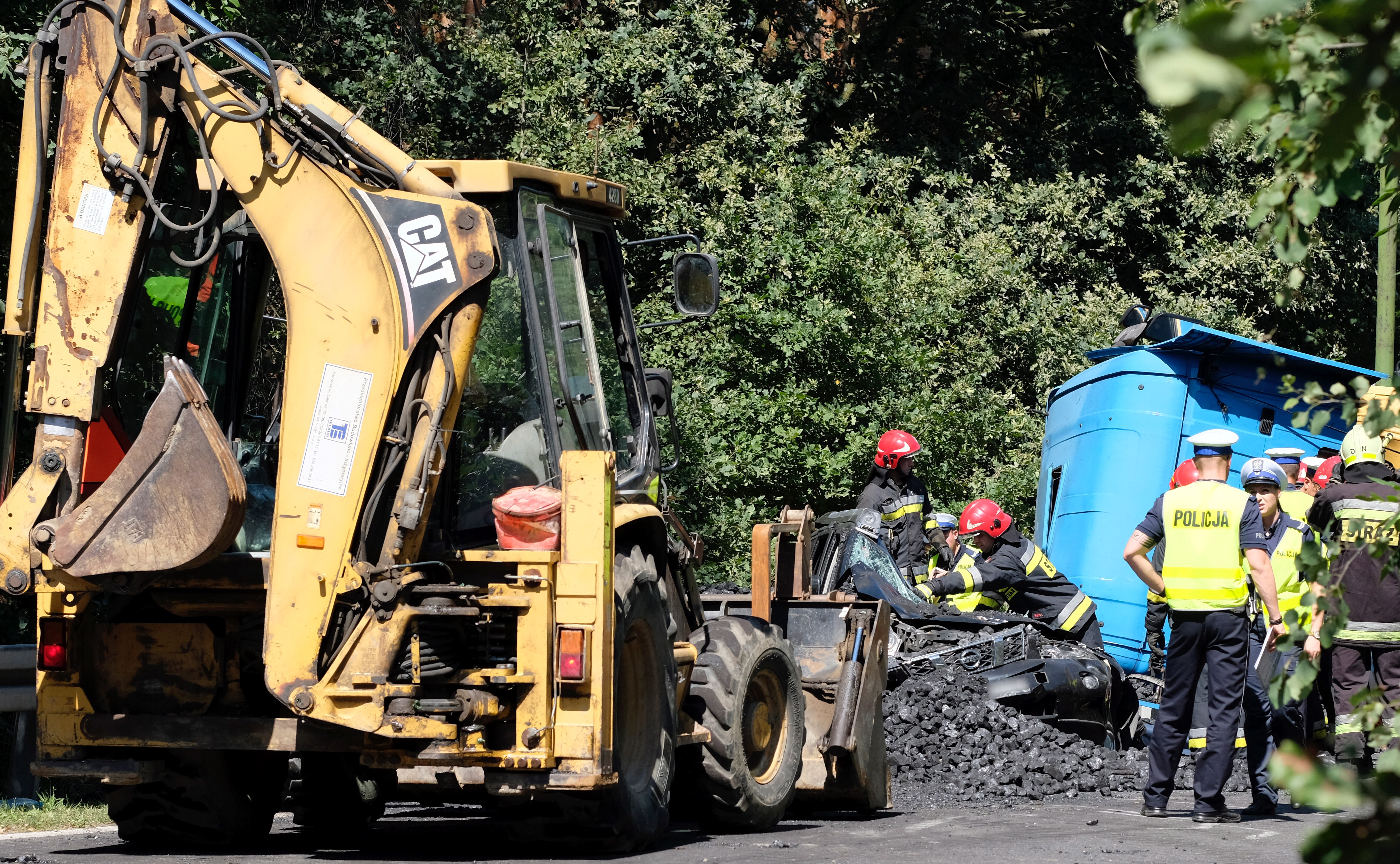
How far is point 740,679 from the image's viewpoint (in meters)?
7.24

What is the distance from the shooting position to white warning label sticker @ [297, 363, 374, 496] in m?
5.62

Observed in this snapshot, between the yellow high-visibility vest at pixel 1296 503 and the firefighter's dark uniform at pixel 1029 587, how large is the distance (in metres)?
1.79

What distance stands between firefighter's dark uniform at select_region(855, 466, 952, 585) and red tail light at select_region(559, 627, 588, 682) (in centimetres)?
665

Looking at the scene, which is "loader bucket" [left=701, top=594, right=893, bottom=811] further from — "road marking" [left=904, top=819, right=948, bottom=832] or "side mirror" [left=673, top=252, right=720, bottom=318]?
"side mirror" [left=673, top=252, right=720, bottom=318]

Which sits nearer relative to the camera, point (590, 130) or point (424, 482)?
point (424, 482)

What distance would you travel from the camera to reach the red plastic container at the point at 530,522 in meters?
5.90

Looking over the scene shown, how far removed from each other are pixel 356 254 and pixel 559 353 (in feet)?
3.46

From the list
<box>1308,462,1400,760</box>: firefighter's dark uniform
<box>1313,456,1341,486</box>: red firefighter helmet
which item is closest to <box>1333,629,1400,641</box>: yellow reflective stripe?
<box>1308,462,1400,760</box>: firefighter's dark uniform

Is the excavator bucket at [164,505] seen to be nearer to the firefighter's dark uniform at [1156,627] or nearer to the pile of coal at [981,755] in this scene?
the pile of coal at [981,755]

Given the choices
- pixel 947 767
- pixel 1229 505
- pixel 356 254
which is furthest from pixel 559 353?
pixel 947 767

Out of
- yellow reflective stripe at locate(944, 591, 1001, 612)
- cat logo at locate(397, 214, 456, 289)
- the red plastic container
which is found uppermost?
cat logo at locate(397, 214, 456, 289)

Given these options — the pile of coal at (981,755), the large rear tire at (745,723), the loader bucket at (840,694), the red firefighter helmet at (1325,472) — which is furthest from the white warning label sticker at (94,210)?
the red firefighter helmet at (1325,472)

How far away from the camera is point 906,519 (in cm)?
1250

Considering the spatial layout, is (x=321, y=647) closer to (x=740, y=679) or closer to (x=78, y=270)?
(x=78, y=270)
